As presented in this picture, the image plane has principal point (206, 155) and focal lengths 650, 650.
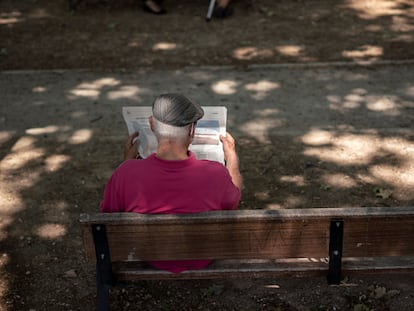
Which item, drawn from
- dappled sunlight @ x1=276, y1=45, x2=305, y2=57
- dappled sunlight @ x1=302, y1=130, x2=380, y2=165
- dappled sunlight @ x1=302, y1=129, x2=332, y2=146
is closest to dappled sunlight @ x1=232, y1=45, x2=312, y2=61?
dappled sunlight @ x1=276, y1=45, x2=305, y2=57

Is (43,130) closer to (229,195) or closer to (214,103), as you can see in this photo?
(214,103)

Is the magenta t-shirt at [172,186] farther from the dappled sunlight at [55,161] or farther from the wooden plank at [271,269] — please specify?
the dappled sunlight at [55,161]

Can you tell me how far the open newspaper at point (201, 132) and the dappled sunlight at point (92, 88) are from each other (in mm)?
3168

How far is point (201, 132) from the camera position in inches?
165

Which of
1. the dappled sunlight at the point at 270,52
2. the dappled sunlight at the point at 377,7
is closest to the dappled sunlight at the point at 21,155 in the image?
the dappled sunlight at the point at 270,52

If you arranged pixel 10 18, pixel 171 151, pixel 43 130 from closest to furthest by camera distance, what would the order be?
pixel 171 151 → pixel 43 130 → pixel 10 18

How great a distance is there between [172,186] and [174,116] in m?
0.37

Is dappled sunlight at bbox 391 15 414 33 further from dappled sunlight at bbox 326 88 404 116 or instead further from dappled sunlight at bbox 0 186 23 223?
dappled sunlight at bbox 0 186 23 223

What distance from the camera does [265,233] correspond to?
3199 millimetres

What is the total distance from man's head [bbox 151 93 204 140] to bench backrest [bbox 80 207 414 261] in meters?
0.46

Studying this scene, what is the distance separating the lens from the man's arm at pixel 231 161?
3.86 meters

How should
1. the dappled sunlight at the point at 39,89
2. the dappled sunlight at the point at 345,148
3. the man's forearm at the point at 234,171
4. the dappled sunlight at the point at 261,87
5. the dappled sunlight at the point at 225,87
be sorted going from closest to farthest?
the man's forearm at the point at 234,171 → the dappled sunlight at the point at 345,148 → the dappled sunlight at the point at 261,87 → the dappled sunlight at the point at 225,87 → the dappled sunlight at the point at 39,89

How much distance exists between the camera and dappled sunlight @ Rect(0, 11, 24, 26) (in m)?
10.1

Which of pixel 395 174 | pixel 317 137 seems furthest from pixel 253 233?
pixel 317 137
